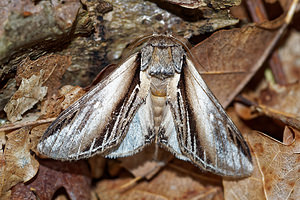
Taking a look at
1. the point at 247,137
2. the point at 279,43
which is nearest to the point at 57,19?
the point at 247,137

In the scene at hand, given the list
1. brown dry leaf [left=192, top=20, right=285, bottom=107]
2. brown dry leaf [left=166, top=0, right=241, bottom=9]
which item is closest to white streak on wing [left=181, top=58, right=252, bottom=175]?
brown dry leaf [left=192, top=20, right=285, bottom=107]

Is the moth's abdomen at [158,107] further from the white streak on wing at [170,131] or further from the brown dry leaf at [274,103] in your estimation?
the brown dry leaf at [274,103]

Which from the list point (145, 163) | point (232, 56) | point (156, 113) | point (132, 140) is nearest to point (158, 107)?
point (156, 113)

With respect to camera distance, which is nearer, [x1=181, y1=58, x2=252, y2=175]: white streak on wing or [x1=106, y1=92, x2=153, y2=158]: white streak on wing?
[x1=181, y1=58, x2=252, y2=175]: white streak on wing

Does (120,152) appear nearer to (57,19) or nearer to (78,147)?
(78,147)

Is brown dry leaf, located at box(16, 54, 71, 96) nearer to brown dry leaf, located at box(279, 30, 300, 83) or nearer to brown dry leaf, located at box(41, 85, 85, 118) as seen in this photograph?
brown dry leaf, located at box(41, 85, 85, 118)

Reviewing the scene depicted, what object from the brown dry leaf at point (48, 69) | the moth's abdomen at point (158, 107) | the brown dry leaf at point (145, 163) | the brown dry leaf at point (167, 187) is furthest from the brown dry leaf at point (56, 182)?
the moth's abdomen at point (158, 107)

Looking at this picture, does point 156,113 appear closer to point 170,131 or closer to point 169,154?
point 170,131
